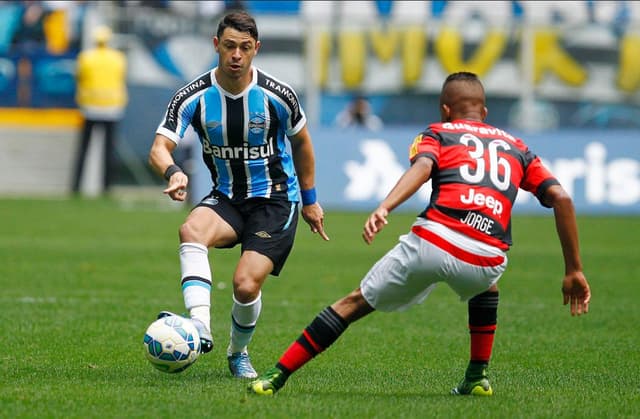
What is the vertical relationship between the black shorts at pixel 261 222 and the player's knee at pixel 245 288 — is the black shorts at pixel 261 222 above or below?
above

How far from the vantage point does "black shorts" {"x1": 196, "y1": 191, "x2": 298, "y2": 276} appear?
798cm

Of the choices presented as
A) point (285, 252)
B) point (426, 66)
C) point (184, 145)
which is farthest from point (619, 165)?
point (285, 252)

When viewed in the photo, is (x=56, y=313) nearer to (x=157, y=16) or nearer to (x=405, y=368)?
(x=405, y=368)

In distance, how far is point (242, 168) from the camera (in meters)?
8.14

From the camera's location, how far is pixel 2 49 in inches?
1155

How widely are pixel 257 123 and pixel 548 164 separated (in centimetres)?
1443

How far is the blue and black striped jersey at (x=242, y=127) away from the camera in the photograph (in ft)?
26.2

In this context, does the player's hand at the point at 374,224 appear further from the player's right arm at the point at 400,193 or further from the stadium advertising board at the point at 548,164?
the stadium advertising board at the point at 548,164

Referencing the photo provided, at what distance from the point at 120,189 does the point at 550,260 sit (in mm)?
14008

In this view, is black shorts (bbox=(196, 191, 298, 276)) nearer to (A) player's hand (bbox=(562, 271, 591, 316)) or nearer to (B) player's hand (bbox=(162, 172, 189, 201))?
(B) player's hand (bbox=(162, 172, 189, 201))

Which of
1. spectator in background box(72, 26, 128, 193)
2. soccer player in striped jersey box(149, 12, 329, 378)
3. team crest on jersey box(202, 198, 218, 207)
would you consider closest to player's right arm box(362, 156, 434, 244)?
soccer player in striped jersey box(149, 12, 329, 378)

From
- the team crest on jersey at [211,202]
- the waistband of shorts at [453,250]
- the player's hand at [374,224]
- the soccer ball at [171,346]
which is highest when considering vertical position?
the player's hand at [374,224]

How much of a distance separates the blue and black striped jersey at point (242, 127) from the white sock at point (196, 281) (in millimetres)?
626

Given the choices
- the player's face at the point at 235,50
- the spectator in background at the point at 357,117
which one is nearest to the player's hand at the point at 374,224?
the player's face at the point at 235,50
